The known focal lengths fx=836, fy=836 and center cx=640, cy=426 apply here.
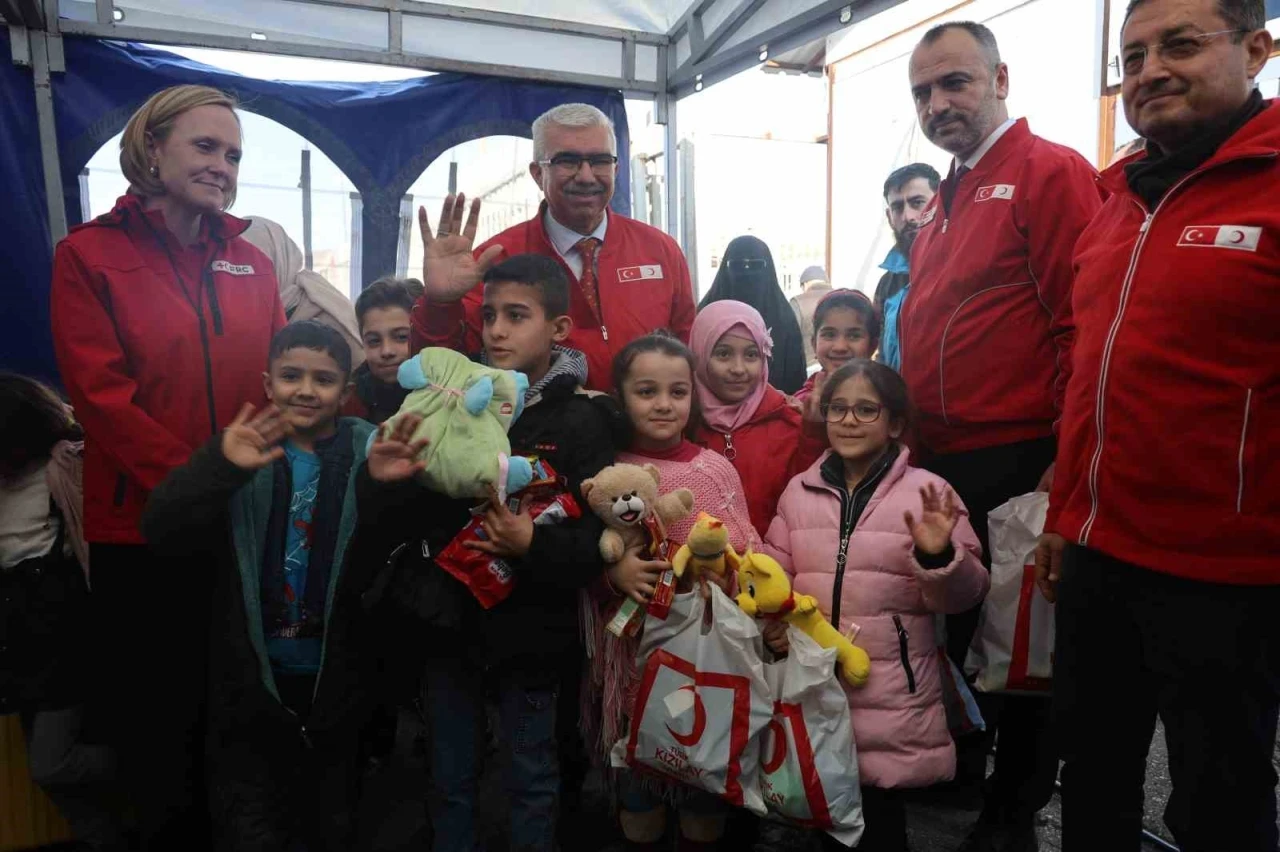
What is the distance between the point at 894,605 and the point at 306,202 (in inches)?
141

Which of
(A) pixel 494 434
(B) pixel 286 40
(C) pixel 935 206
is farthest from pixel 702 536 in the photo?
(B) pixel 286 40

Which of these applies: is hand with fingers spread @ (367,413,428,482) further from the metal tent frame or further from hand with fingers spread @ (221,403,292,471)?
the metal tent frame

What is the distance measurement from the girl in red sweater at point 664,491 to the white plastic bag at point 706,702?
127 mm

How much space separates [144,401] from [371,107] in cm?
264

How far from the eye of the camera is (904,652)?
2057 mm

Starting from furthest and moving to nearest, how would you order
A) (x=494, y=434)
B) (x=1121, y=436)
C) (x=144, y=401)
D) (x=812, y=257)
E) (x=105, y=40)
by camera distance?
1. (x=812, y=257)
2. (x=105, y=40)
3. (x=144, y=401)
4. (x=494, y=434)
5. (x=1121, y=436)

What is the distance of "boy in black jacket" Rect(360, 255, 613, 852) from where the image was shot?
1956 mm

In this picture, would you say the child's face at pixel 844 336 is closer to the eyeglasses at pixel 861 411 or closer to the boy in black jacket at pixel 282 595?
the eyeglasses at pixel 861 411

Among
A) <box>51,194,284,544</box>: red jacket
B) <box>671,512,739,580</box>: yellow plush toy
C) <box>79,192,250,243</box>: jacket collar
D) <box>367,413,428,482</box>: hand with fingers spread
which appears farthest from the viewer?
<box>79,192,250,243</box>: jacket collar

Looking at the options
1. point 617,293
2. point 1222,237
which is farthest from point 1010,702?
point 617,293

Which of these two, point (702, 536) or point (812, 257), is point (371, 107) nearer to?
point (702, 536)

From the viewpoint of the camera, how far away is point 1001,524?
7.18ft

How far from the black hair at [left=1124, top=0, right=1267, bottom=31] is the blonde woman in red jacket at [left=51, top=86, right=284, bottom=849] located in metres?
2.34

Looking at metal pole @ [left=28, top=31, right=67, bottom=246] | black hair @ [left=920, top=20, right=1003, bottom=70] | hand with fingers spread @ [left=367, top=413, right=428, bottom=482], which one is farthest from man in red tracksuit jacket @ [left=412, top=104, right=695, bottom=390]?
metal pole @ [left=28, top=31, right=67, bottom=246]
